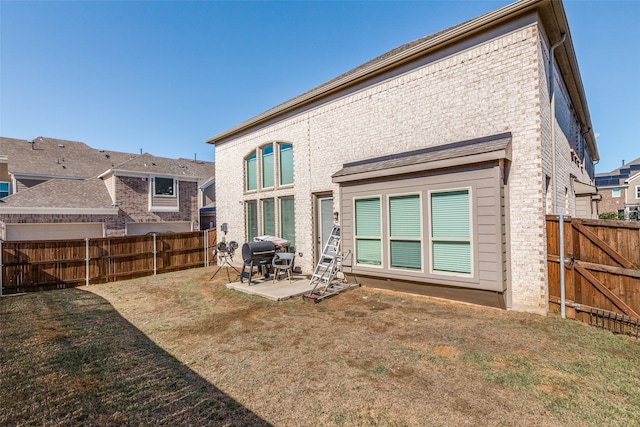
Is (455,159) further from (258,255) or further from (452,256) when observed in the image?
(258,255)

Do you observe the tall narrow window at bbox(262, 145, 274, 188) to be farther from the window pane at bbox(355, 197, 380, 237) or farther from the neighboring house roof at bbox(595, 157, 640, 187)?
the neighboring house roof at bbox(595, 157, 640, 187)

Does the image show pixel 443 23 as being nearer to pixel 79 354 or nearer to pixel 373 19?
pixel 373 19

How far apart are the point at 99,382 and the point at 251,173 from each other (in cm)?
977

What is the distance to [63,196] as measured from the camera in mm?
16047

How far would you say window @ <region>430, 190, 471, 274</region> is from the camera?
610cm

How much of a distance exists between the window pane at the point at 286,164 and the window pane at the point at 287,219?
28.6 inches

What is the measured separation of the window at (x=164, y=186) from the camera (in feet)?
61.1

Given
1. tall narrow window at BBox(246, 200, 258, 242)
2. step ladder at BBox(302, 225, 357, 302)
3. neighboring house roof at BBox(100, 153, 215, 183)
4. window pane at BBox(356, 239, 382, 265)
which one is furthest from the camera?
neighboring house roof at BBox(100, 153, 215, 183)

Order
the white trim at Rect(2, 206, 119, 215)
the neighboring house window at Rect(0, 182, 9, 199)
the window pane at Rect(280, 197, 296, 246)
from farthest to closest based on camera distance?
the neighboring house window at Rect(0, 182, 9, 199), the white trim at Rect(2, 206, 119, 215), the window pane at Rect(280, 197, 296, 246)

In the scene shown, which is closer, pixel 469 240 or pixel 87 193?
pixel 469 240

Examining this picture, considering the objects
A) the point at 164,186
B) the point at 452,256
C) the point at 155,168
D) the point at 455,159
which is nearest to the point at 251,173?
the point at 455,159

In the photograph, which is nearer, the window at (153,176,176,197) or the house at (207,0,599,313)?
the house at (207,0,599,313)

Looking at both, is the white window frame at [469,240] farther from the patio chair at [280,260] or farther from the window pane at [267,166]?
the window pane at [267,166]

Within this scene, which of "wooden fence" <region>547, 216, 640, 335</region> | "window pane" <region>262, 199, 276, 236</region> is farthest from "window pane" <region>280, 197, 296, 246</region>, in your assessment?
"wooden fence" <region>547, 216, 640, 335</region>
